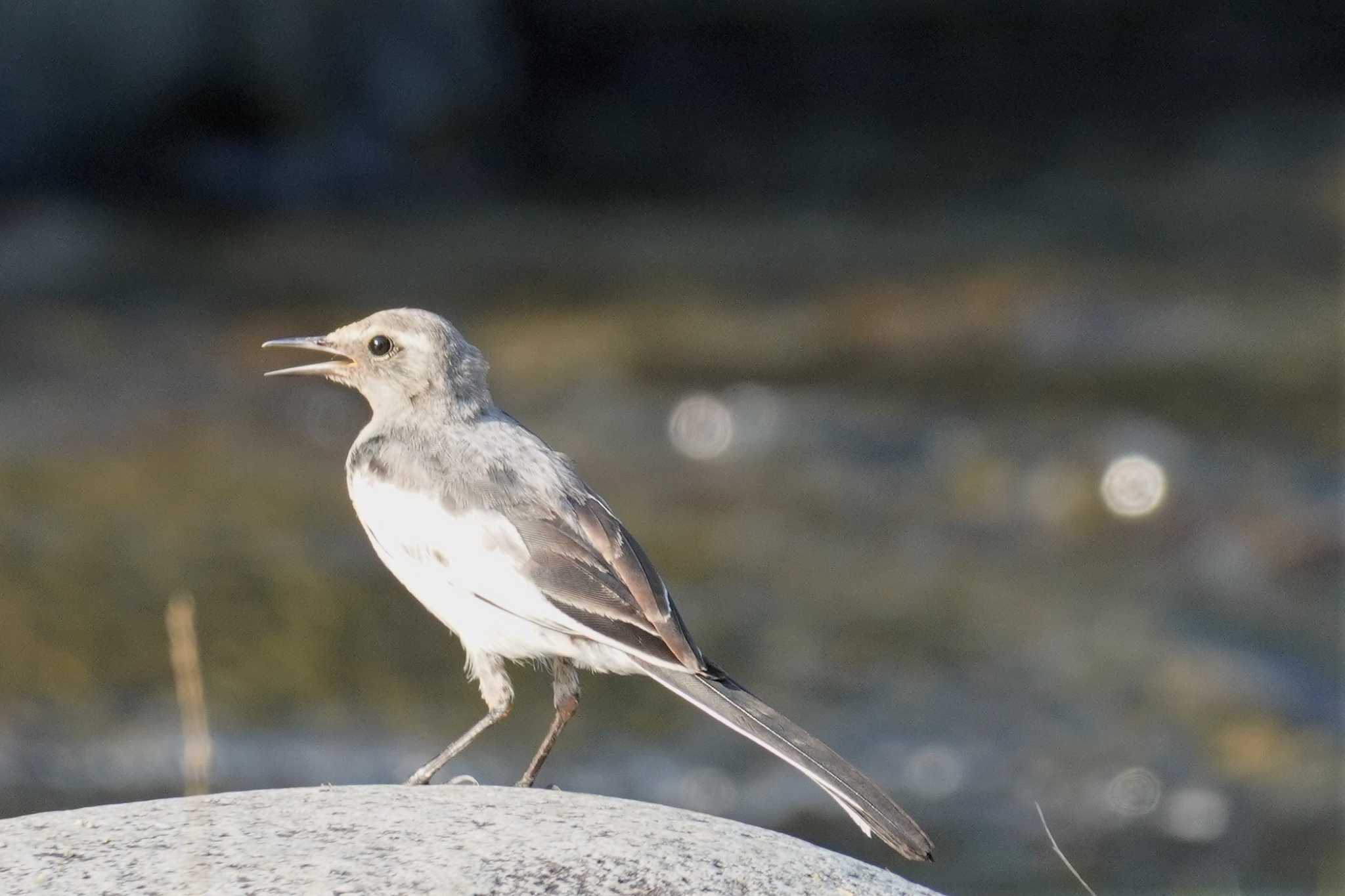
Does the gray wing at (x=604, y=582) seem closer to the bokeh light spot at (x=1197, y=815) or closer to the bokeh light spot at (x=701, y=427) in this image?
the bokeh light spot at (x=1197, y=815)

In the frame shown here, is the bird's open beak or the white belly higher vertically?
the bird's open beak

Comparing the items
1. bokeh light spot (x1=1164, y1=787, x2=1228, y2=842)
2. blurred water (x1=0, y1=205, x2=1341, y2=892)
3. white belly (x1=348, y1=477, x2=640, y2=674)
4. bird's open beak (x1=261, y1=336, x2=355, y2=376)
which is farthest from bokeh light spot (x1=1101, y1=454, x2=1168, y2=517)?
white belly (x1=348, y1=477, x2=640, y2=674)

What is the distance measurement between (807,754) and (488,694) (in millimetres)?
1018

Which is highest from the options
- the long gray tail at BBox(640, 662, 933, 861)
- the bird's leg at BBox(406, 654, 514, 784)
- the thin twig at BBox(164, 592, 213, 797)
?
the bird's leg at BBox(406, 654, 514, 784)

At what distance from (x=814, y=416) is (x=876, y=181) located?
8.04m

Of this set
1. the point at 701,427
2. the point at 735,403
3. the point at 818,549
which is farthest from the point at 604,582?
the point at 735,403

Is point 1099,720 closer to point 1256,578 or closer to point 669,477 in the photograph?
point 1256,578

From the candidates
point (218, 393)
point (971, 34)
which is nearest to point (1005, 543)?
point (218, 393)

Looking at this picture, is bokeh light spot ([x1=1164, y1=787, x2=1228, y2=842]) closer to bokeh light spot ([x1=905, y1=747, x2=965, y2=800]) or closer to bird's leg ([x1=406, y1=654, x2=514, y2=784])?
bokeh light spot ([x1=905, y1=747, x2=965, y2=800])

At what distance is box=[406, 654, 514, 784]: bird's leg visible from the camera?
459cm

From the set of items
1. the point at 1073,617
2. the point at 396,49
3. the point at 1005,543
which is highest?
the point at 396,49

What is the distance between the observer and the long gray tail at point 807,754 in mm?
3889

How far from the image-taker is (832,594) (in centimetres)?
1069

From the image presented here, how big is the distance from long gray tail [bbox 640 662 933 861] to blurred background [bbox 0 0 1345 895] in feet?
14.2
